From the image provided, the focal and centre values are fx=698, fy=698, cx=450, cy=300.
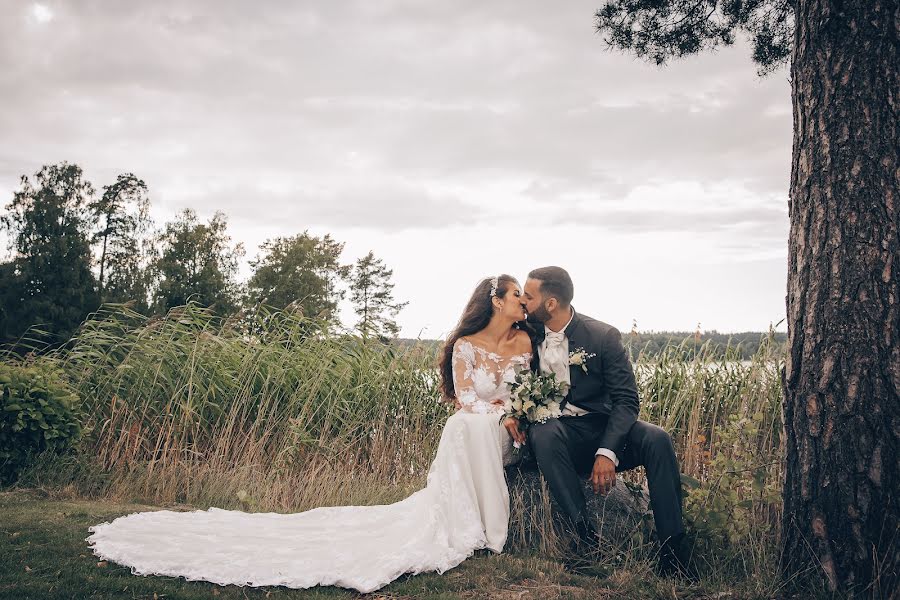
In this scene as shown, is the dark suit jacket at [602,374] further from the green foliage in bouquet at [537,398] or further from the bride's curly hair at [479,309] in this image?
the bride's curly hair at [479,309]

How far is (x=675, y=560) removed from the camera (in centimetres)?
381

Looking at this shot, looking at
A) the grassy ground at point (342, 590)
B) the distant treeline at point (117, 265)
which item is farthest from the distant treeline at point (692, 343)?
the distant treeline at point (117, 265)

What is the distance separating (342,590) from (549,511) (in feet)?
4.39

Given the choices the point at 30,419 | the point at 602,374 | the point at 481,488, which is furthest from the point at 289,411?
the point at 602,374

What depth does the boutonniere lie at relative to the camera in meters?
4.38

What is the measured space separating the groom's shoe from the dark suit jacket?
1.96ft

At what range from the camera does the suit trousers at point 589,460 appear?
152 inches

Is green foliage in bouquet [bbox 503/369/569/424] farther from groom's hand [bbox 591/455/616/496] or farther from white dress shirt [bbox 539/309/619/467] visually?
groom's hand [bbox 591/455/616/496]

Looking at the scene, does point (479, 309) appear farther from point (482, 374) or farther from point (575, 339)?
point (575, 339)

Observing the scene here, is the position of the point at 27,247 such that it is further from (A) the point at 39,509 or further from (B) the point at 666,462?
(B) the point at 666,462

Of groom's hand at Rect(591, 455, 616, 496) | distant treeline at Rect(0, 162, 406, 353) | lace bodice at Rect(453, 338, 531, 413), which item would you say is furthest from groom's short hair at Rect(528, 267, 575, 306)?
distant treeline at Rect(0, 162, 406, 353)

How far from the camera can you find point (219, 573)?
3.80 meters

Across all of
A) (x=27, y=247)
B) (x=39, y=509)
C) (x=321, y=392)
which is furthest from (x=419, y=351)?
(x=27, y=247)

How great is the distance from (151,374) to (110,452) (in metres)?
0.88
